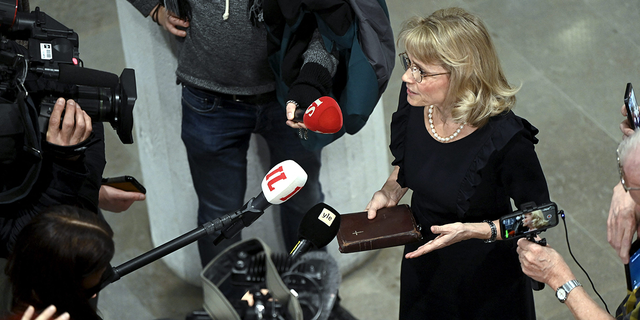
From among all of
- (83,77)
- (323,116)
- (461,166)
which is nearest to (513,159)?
(461,166)

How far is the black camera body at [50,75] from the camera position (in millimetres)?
1991

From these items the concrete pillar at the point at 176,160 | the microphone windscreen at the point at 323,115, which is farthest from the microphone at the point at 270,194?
the concrete pillar at the point at 176,160

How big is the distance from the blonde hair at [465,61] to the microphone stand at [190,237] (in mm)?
757

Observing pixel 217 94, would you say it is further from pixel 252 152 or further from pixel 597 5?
pixel 597 5

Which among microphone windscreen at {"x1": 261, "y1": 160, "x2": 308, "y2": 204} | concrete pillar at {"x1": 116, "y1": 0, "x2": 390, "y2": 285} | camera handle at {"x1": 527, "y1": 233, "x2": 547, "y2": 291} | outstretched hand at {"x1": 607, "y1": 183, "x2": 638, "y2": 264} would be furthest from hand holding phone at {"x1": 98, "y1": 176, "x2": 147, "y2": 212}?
outstretched hand at {"x1": 607, "y1": 183, "x2": 638, "y2": 264}

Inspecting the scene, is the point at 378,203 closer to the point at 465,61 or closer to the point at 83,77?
the point at 465,61

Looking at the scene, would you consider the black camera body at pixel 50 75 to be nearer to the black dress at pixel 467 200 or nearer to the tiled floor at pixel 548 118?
the black dress at pixel 467 200

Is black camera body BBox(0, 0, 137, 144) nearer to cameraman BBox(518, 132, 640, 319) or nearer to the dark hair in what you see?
the dark hair

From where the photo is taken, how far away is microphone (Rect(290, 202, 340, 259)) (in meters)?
1.99

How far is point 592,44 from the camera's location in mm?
4820

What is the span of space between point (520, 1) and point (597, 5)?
A: 57cm

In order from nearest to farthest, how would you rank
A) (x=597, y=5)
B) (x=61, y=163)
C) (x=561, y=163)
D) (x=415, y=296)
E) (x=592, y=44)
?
(x=61, y=163) → (x=415, y=296) → (x=561, y=163) → (x=592, y=44) → (x=597, y=5)

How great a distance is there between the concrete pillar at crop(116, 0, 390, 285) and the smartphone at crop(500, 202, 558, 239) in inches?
54.0

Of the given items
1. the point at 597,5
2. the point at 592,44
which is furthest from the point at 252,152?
the point at 597,5
